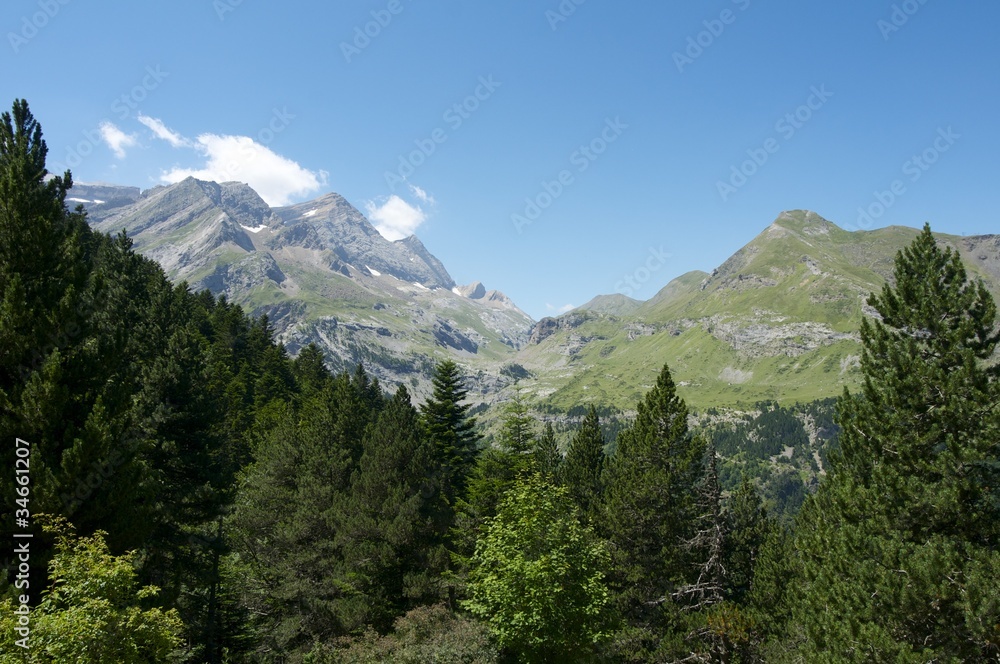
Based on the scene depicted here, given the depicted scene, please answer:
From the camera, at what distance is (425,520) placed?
3422cm

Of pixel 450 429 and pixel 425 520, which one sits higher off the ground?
pixel 450 429

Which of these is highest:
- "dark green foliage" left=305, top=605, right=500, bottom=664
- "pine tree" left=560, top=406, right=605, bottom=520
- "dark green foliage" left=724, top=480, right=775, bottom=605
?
"pine tree" left=560, top=406, right=605, bottom=520

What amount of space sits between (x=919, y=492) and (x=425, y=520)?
27425 millimetres

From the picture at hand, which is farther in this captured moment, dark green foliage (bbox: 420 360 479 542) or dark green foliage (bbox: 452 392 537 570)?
dark green foliage (bbox: 420 360 479 542)

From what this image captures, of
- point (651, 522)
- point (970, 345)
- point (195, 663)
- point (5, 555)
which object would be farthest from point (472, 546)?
point (970, 345)

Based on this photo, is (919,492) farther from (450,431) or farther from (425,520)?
(450,431)

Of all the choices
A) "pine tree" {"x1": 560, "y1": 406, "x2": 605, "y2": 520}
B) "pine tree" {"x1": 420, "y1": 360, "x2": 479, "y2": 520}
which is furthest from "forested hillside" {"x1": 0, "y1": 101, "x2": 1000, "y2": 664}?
"pine tree" {"x1": 560, "y1": 406, "x2": 605, "y2": 520}

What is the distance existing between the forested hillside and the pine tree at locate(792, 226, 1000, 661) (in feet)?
0.25

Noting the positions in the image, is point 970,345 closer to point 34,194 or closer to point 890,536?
point 890,536

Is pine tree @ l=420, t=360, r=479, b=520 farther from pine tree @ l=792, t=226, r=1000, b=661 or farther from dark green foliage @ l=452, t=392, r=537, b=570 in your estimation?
pine tree @ l=792, t=226, r=1000, b=661

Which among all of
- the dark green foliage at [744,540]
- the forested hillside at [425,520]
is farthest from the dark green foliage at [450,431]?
the dark green foliage at [744,540]

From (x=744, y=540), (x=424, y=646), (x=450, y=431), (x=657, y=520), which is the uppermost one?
(x=450, y=431)

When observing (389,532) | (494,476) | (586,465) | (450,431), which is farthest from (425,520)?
(586,465)

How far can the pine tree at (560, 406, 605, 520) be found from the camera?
45156mm
